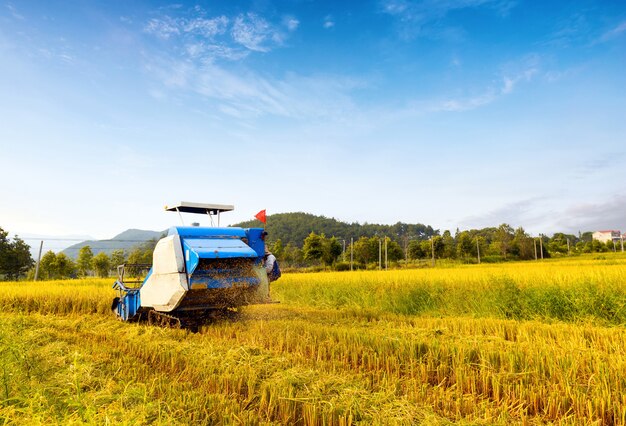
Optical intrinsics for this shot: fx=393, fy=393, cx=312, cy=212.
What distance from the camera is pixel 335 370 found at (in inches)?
175

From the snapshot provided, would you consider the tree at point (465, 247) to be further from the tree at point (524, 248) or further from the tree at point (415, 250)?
the tree at point (524, 248)

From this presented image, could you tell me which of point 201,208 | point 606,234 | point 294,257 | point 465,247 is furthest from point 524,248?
point 606,234

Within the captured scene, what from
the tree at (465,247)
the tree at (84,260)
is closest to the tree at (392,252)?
the tree at (465,247)

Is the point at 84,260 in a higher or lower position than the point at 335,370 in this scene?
higher

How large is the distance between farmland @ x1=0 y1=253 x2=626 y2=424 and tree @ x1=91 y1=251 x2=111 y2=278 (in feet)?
126

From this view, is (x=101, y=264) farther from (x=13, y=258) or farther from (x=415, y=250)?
(x=415, y=250)

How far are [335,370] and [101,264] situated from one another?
45.8m

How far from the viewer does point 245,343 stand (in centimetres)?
577

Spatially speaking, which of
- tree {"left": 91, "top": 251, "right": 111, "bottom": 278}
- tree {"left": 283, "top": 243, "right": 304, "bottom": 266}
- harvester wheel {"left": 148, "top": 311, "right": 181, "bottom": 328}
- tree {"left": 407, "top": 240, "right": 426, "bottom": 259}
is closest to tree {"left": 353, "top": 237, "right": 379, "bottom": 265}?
tree {"left": 407, "top": 240, "right": 426, "bottom": 259}

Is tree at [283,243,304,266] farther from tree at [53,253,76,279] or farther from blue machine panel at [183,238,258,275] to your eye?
blue machine panel at [183,238,258,275]

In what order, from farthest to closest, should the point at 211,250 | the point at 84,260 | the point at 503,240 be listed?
the point at 503,240 < the point at 84,260 < the point at 211,250

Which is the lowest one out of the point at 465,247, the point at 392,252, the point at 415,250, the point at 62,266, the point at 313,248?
the point at 62,266

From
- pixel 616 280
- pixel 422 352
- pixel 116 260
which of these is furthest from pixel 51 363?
pixel 116 260

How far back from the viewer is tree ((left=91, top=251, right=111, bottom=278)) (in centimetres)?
4244
